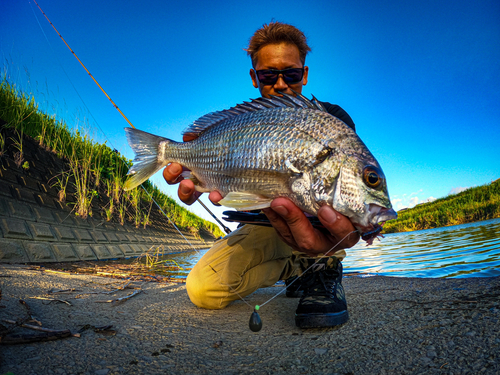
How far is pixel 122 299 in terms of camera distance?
Answer: 229 cm

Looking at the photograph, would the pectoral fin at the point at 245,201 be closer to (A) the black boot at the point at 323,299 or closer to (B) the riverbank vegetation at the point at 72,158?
(A) the black boot at the point at 323,299

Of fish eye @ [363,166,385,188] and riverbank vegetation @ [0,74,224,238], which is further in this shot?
riverbank vegetation @ [0,74,224,238]

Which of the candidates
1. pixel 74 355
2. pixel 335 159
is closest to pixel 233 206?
pixel 335 159

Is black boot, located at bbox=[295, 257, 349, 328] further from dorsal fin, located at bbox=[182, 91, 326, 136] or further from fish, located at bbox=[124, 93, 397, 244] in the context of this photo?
dorsal fin, located at bbox=[182, 91, 326, 136]

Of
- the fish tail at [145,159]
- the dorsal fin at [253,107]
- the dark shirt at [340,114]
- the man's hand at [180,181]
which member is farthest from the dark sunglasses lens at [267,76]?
the man's hand at [180,181]

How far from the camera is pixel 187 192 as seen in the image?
8.23ft

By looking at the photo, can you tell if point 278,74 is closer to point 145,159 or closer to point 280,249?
point 145,159

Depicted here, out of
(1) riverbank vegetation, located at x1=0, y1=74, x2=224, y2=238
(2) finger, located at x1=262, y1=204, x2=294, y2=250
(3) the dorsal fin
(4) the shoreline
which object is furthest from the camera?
(1) riverbank vegetation, located at x1=0, y1=74, x2=224, y2=238

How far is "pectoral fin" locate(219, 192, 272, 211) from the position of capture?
5.68 ft

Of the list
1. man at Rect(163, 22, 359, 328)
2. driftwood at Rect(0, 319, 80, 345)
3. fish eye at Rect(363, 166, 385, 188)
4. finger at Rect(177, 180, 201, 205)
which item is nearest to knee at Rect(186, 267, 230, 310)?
man at Rect(163, 22, 359, 328)

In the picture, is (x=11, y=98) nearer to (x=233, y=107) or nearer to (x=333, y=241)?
(x=233, y=107)

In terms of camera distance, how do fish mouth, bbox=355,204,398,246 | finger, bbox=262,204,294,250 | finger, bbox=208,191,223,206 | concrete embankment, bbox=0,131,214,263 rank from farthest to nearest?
concrete embankment, bbox=0,131,214,263 < finger, bbox=208,191,223,206 < finger, bbox=262,204,294,250 < fish mouth, bbox=355,204,398,246

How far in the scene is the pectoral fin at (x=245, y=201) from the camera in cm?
173

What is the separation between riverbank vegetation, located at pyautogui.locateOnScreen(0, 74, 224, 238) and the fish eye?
5.00 meters
